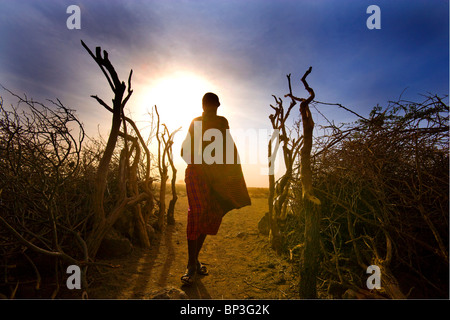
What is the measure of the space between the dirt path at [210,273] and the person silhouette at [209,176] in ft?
1.10

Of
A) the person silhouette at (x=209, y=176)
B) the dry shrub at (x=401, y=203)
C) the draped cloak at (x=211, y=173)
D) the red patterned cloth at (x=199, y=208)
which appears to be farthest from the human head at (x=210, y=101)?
the dry shrub at (x=401, y=203)

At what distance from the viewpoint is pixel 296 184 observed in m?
3.63

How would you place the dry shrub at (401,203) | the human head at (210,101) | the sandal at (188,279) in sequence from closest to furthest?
1. the dry shrub at (401,203)
2. the sandal at (188,279)
3. the human head at (210,101)

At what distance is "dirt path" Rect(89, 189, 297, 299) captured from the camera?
241 centimetres

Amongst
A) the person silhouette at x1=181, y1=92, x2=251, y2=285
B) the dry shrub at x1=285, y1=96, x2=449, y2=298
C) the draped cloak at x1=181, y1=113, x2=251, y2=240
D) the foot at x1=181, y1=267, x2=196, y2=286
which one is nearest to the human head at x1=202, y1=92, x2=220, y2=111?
the person silhouette at x1=181, y1=92, x2=251, y2=285

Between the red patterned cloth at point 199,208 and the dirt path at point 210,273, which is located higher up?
the red patterned cloth at point 199,208

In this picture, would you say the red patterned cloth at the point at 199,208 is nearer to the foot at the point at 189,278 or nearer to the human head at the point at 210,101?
the foot at the point at 189,278

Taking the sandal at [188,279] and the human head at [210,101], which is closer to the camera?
the sandal at [188,279]

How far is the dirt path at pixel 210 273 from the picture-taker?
94.7 inches

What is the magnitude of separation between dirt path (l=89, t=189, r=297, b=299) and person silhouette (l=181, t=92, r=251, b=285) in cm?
34

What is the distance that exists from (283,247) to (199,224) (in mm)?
1860

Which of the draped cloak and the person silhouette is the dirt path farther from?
the draped cloak
